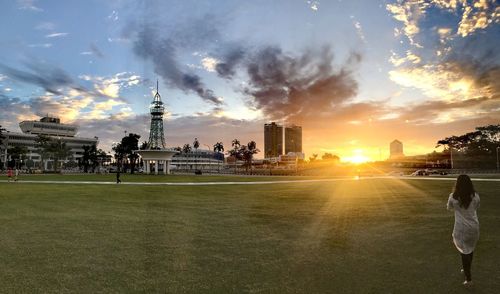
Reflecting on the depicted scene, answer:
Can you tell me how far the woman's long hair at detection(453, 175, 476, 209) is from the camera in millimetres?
7102

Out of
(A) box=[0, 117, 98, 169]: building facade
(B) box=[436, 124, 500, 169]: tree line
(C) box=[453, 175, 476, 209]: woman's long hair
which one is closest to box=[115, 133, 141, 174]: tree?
(A) box=[0, 117, 98, 169]: building facade

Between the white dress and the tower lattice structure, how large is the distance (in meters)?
111

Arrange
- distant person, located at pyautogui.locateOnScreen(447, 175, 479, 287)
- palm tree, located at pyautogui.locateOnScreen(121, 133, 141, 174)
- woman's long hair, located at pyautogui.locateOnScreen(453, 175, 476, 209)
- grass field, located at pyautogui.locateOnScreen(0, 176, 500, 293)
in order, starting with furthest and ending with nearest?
palm tree, located at pyautogui.locateOnScreen(121, 133, 141, 174), woman's long hair, located at pyautogui.locateOnScreen(453, 175, 476, 209), distant person, located at pyautogui.locateOnScreen(447, 175, 479, 287), grass field, located at pyautogui.locateOnScreen(0, 176, 500, 293)

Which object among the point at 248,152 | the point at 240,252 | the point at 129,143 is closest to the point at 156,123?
the point at 129,143

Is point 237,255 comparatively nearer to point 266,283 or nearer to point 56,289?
point 266,283

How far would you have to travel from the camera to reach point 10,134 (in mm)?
169875

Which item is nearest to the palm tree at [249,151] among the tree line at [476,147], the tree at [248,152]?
the tree at [248,152]

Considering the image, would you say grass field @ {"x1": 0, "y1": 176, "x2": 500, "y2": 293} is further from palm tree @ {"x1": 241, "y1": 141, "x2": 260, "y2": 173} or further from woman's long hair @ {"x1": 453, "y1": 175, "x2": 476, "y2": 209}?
palm tree @ {"x1": 241, "y1": 141, "x2": 260, "y2": 173}

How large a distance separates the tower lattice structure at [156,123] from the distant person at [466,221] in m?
111

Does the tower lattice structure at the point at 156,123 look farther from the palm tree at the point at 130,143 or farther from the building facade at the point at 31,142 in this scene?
the building facade at the point at 31,142

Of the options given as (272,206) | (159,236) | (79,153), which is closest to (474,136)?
(272,206)

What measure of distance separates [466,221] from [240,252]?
208 inches

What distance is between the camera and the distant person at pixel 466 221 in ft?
22.8

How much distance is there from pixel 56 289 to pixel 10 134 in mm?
199653
